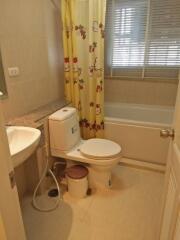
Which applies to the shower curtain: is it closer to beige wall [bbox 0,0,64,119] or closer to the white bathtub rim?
beige wall [bbox 0,0,64,119]

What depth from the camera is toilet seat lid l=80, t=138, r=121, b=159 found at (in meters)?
1.75

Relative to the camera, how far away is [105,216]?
165cm

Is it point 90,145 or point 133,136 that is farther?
point 133,136

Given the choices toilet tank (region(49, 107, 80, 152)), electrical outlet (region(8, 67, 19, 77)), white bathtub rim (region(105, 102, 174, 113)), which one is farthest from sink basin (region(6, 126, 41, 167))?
white bathtub rim (region(105, 102, 174, 113))

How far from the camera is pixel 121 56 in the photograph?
2.74 metres

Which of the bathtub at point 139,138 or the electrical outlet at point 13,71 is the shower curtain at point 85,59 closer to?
the bathtub at point 139,138

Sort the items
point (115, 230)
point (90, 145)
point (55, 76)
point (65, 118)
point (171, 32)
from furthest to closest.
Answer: point (171, 32) → point (55, 76) → point (90, 145) → point (65, 118) → point (115, 230)

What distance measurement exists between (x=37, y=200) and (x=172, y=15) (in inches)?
103

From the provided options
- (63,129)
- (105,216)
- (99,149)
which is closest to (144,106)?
(99,149)

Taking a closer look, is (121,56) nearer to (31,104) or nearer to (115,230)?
(31,104)

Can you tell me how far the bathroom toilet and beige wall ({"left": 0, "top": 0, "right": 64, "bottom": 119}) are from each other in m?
0.34

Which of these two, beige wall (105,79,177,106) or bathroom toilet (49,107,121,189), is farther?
beige wall (105,79,177,106)

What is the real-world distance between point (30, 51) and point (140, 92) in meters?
1.67

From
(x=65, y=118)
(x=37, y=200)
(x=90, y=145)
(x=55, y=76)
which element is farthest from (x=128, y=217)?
(x=55, y=76)
